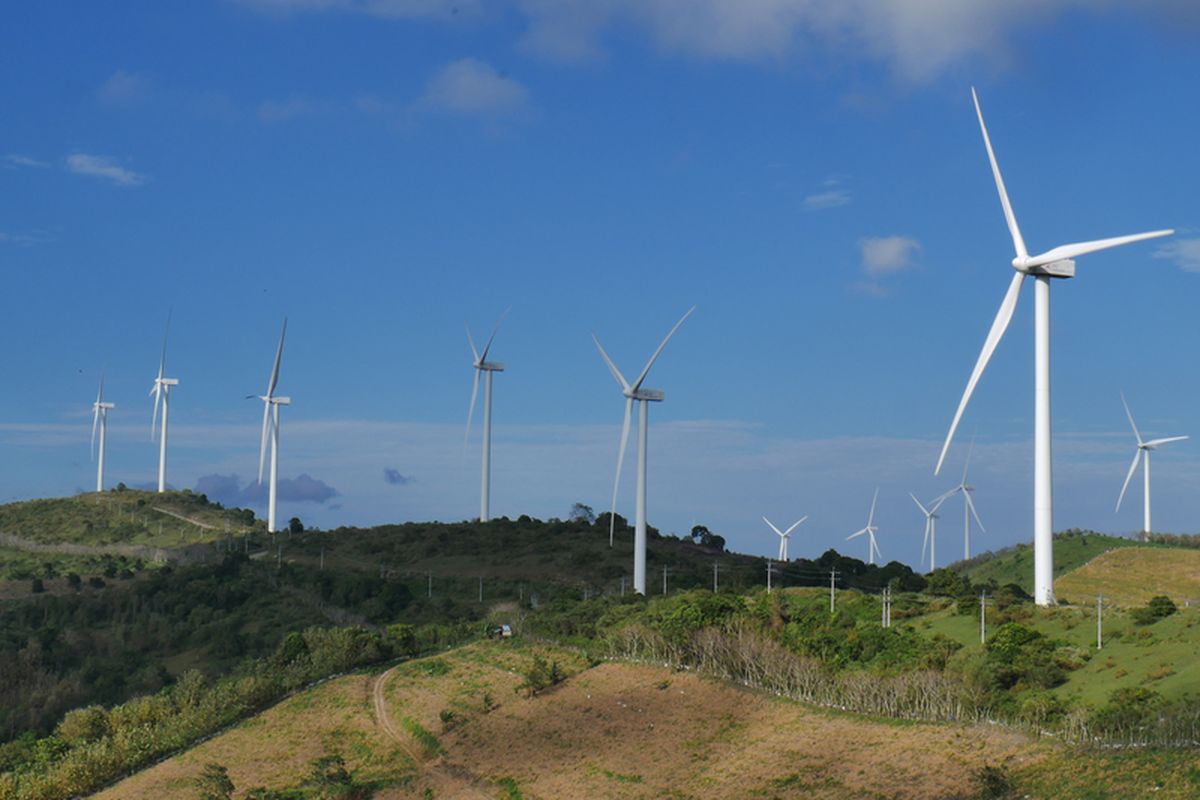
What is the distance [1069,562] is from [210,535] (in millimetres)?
112423

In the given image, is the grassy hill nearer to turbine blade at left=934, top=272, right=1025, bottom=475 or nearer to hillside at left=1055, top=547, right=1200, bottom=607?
hillside at left=1055, top=547, right=1200, bottom=607

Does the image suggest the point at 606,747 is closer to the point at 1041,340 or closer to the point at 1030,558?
the point at 1041,340

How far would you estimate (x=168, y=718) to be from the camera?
81125 mm

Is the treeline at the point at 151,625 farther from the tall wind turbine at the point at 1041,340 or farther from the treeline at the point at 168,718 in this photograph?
the tall wind turbine at the point at 1041,340

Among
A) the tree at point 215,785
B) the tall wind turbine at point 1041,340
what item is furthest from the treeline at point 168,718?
the tall wind turbine at point 1041,340

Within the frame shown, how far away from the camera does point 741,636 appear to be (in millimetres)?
73125

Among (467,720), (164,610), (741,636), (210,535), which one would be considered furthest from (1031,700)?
(210,535)

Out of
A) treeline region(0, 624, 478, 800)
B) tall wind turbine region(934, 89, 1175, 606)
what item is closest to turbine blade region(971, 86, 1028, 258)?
tall wind turbine region(934, 89, 1175, 606)

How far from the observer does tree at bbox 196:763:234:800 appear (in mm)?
62503

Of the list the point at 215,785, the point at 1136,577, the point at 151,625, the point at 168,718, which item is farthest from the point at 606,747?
the point at 1136,577

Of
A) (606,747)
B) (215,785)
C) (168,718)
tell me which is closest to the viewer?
(606,747)

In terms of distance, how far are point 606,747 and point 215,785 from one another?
19560 millimetres

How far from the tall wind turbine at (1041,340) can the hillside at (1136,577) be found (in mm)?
45469

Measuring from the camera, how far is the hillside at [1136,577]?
12006 centimetres
